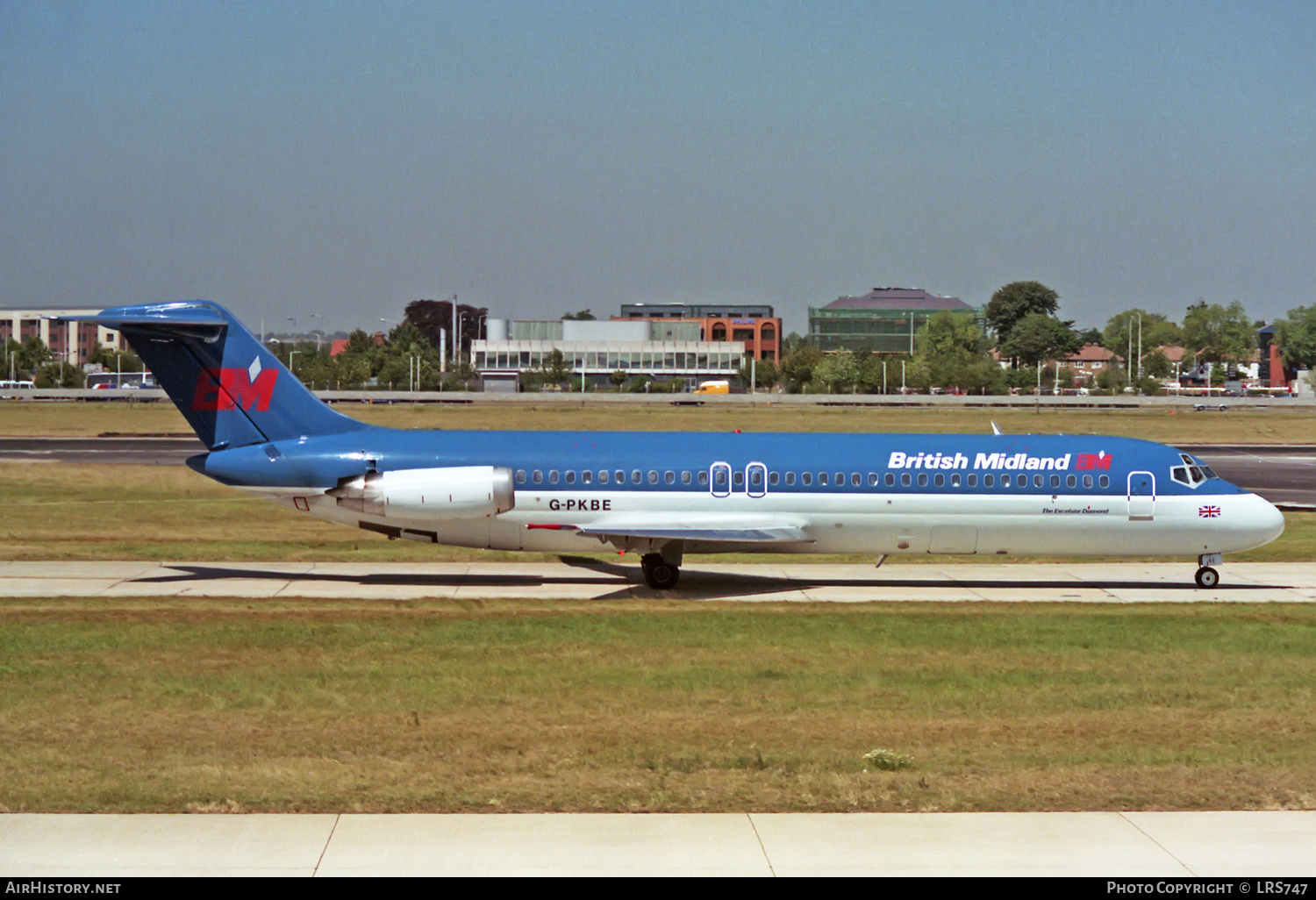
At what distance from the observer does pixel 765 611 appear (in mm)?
24594

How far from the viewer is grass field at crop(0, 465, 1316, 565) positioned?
108 feet

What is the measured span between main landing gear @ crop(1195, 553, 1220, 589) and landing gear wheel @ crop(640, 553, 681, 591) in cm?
1140

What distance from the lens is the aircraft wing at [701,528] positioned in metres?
27.2

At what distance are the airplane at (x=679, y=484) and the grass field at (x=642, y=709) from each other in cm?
353

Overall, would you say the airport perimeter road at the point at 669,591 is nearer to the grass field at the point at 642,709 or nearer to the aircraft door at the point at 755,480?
the aircraft door at the point at 755,480

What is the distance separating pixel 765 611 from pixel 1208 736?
34.2ft

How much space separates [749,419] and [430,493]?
7244 cm

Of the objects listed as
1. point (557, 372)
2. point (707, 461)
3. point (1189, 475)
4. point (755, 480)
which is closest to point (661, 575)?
point (707, 461)

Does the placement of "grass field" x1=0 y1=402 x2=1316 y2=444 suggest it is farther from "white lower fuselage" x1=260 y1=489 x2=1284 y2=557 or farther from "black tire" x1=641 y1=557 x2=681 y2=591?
"black tire" x1=641 y1=557 x2=681 y2=591

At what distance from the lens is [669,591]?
2803 centimetres

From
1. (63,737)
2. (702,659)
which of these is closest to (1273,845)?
(702,659)

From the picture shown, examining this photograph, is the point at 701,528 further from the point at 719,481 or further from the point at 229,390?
the point at 229,390

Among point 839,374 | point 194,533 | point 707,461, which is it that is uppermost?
point 839,374
